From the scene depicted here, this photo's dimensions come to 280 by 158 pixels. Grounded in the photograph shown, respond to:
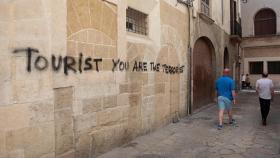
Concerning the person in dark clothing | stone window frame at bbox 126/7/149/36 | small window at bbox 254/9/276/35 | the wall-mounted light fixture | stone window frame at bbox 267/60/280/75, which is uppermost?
small window at bbox 254/9/276/35

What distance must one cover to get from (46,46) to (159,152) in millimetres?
3055

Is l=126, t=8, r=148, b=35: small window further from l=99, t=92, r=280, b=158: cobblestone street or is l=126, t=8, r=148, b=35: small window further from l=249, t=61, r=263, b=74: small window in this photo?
l=249, t=61, r=263, b=74: small window

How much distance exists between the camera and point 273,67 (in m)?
27.6

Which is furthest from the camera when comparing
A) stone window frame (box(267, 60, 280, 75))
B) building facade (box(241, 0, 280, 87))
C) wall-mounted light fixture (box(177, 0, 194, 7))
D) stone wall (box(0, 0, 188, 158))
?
building facade (box(241, 0, 280, 87))

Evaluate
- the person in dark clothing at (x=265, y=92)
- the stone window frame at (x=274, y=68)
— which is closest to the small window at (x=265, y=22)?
the stone window frame at (x=274, y=68)

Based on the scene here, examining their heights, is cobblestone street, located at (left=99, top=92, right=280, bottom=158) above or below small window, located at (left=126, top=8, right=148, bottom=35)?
below

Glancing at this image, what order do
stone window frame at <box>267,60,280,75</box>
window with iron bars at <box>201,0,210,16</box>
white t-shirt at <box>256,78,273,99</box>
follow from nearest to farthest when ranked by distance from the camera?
white t-shirt at <box>256,78,273,99</box>, window with iron bars at <box>201,0,210,16</box>, stone window frame at <box>267,60,280,75</box>

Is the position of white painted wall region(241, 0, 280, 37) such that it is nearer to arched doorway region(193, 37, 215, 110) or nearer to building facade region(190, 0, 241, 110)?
building facade region(190, 0, 241, 110)

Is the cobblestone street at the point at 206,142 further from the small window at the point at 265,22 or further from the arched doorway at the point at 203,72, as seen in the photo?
the small window at the point at 265,22

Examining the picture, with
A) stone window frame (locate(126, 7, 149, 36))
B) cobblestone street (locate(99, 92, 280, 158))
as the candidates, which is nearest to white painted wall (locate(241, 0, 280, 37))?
cobblestone street (locate(99, 92, 280, 158))

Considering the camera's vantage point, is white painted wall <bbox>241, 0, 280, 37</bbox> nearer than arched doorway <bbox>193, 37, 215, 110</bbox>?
No

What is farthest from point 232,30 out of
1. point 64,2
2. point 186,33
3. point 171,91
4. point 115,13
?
point 64,2

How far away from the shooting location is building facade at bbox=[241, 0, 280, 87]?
27625mm

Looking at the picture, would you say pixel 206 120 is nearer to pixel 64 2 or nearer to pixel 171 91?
pixel 171 91
